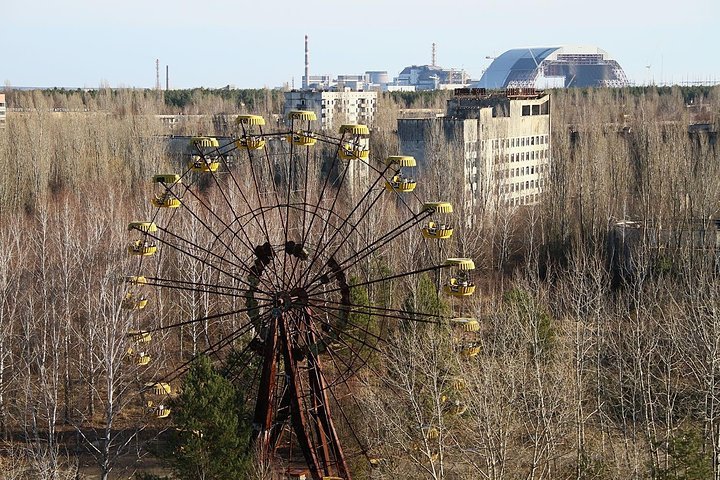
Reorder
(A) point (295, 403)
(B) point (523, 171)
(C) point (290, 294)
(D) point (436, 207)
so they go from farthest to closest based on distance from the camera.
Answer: (B) point (523, 171) → (D) point (436, 207) → (C) point (290, 294) → (A) point (295, 403)

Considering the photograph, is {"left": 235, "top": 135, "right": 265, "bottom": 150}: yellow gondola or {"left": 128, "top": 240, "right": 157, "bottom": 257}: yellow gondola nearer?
{"left": 235, "top": 135, "right": 265, "bottom": 150}: yellow gondola

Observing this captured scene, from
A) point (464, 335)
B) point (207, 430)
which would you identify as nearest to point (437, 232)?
point (464, 335)

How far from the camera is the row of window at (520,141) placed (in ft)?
155

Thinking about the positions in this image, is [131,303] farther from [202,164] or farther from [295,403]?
[295,403]

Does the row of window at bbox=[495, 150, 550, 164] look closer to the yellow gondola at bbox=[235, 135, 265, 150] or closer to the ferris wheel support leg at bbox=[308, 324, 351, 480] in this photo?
the yellow gondola at bbox=[235, 135, 265, 150]

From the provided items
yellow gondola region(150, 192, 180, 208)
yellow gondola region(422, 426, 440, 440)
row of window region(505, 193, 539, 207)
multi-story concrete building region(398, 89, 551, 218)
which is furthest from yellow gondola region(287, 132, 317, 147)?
row of window region(505, 193, 539, 207)

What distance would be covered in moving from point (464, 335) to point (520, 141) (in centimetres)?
3049

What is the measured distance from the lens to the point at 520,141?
5159 centimetres

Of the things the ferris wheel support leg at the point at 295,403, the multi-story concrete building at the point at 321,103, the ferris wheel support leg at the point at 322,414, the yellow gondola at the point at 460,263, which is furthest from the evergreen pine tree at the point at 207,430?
the multi-story concrete building at the point at 321,103

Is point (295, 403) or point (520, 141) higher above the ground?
point (520, 141)

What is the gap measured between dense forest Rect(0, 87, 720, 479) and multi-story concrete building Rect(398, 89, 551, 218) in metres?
1.22

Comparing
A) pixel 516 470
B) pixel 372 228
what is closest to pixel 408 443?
pixel 516 470

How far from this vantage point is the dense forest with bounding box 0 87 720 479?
1886 centimetres

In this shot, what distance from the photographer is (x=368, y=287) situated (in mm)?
30688
